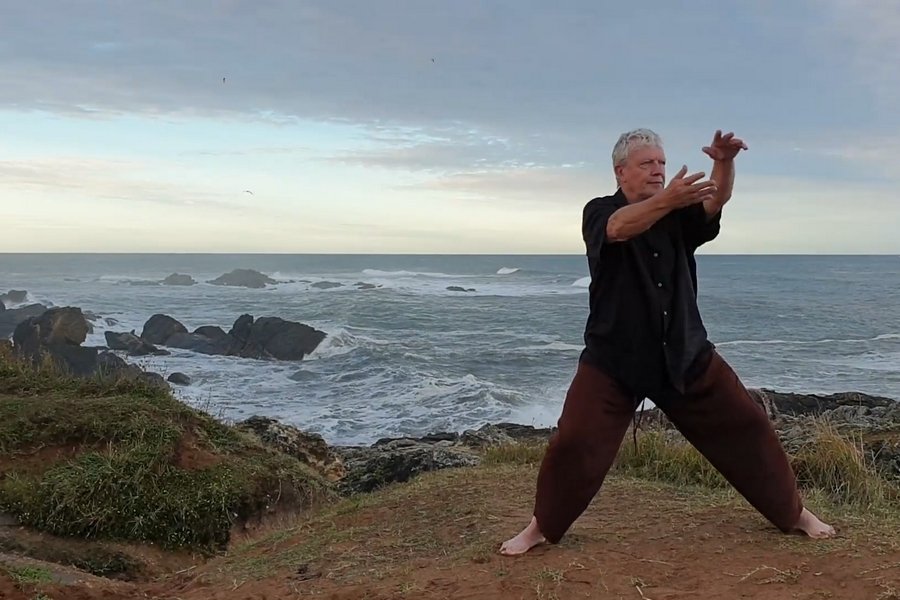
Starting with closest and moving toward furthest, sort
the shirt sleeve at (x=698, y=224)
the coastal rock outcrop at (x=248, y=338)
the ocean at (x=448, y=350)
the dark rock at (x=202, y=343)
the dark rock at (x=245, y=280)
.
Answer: the shirt sleeve at (x=698, y=224) → the ocean at (x=448, y=350) → the coastal rock outcrop at (x=248, y=338) → the dark rock at (x=202, y=343) → the dark rock at (x=245, y=280)

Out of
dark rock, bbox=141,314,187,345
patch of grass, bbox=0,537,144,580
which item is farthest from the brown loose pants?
dark rock, bbox=141,314,187,345

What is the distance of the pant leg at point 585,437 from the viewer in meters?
4.13

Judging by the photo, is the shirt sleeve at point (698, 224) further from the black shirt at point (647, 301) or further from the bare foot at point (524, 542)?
the bare foot at point (524, 542)

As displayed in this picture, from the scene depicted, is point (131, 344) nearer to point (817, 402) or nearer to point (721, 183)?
point (817, 402)

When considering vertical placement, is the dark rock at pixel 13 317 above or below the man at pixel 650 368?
below

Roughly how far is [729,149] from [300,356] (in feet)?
80.8

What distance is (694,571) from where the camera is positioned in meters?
3.99

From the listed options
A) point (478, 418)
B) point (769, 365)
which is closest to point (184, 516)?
point (478, 418)

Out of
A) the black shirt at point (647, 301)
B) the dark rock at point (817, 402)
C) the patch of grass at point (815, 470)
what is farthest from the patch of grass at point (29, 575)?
the dark rock at point (817, 402)

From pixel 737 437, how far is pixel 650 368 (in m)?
0.66

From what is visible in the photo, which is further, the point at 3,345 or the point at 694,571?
the point at 3,345

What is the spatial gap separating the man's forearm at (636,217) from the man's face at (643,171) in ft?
0.81

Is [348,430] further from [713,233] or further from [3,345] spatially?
[713,233]

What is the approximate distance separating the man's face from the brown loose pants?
884 millimetres
